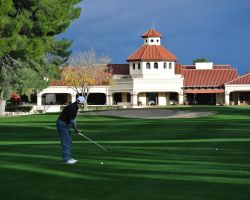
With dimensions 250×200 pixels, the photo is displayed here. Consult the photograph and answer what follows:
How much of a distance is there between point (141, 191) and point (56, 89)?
95522 millimetres

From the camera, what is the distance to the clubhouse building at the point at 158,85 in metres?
105

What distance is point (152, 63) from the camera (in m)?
106

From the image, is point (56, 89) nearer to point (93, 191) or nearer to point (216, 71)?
point (216, 71)

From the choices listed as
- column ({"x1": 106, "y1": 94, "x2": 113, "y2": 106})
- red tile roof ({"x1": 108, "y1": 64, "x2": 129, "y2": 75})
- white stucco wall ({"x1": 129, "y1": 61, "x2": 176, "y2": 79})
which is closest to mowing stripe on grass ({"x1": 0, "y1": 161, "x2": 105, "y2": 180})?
white stucco wall ({"x1": 129, "y1": 61, "x2": 176, "y2": 79})

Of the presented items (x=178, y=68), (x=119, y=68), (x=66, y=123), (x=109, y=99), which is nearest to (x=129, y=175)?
(x=66, y=123)

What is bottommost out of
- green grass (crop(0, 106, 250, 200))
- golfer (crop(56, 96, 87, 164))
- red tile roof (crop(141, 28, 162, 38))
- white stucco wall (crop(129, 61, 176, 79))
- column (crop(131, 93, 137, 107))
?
green grass (crop(0, 106, 250, 200))

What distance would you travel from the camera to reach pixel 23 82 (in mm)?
63844

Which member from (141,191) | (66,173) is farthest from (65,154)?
(141,191)

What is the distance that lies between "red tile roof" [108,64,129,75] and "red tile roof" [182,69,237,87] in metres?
10.2

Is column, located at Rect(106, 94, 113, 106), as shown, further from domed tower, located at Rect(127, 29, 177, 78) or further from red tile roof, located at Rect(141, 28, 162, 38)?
red tile roof, located at Rect(141, 28, 162, 38)

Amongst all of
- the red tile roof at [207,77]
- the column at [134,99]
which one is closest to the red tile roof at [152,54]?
the red tile roof at [207,77]

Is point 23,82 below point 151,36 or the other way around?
below

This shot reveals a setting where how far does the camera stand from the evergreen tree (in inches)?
1911

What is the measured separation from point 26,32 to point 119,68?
197ft
